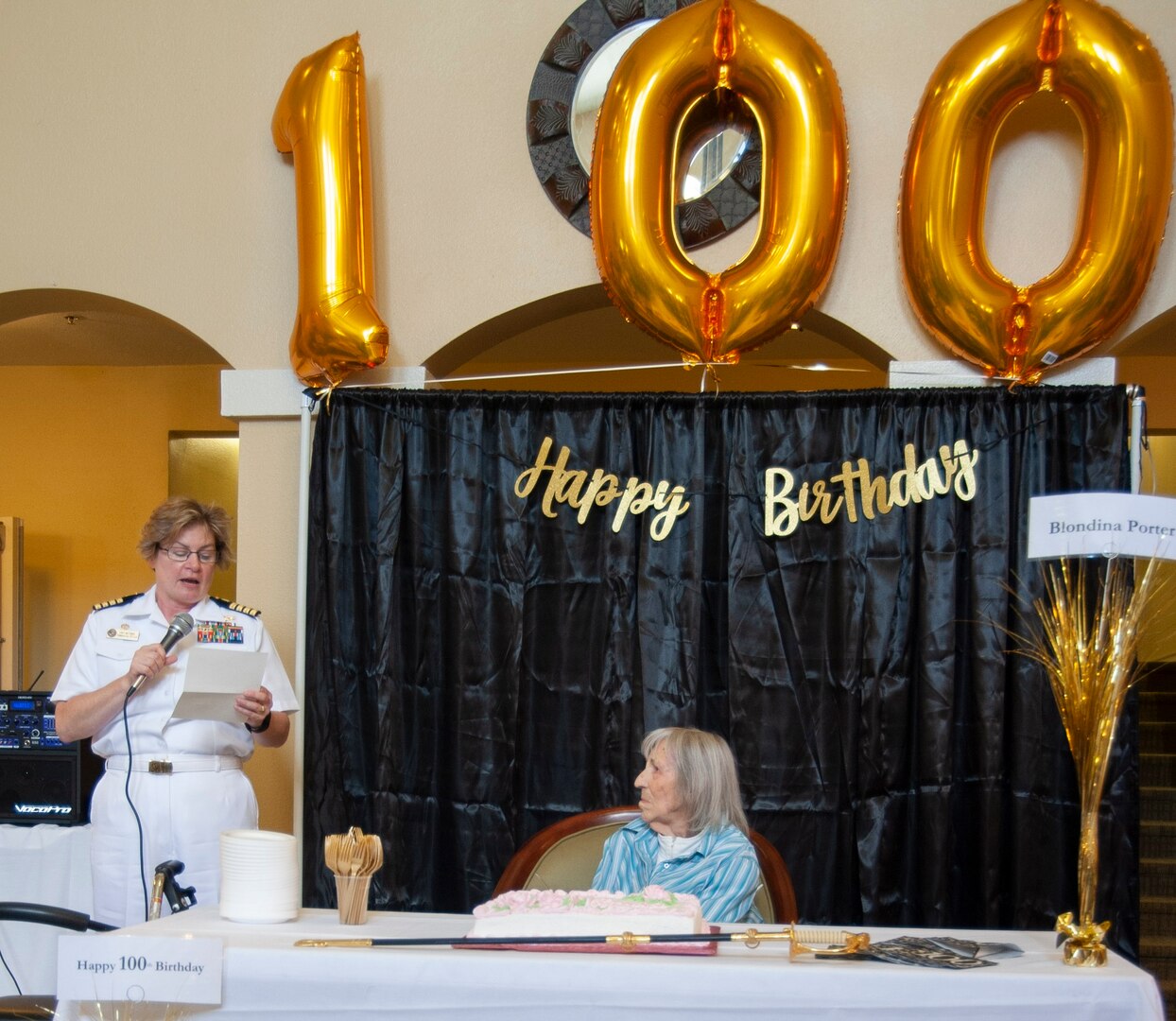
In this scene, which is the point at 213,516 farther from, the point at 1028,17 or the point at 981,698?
the point at 1028,17

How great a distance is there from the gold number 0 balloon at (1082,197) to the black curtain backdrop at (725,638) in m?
0.17

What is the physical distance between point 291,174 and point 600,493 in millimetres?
→ 1354

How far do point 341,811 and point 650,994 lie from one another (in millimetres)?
1871

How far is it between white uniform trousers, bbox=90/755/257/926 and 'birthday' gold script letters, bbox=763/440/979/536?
5.14 feet

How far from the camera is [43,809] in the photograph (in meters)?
3.35

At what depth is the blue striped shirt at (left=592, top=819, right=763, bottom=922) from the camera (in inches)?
95.8

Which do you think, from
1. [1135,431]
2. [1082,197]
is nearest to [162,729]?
[1135,431]

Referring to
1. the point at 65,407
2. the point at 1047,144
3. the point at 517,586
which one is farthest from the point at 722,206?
the point at 65,407

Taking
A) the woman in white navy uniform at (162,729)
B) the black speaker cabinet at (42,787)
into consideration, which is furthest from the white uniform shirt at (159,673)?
the black speaker cabinet at (42,787)

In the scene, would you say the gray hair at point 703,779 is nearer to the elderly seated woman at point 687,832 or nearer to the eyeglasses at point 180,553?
the elderly seated woman at point 687,832

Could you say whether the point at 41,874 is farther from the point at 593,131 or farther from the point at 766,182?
the point at 766,182

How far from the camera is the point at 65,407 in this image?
7.06 metres

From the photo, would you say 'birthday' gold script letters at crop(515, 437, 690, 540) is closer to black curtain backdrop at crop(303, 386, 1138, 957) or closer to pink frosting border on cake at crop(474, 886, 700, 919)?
black curtain backdrop at crop(303, 386, 1138, 957)

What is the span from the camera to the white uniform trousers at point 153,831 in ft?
9.48
